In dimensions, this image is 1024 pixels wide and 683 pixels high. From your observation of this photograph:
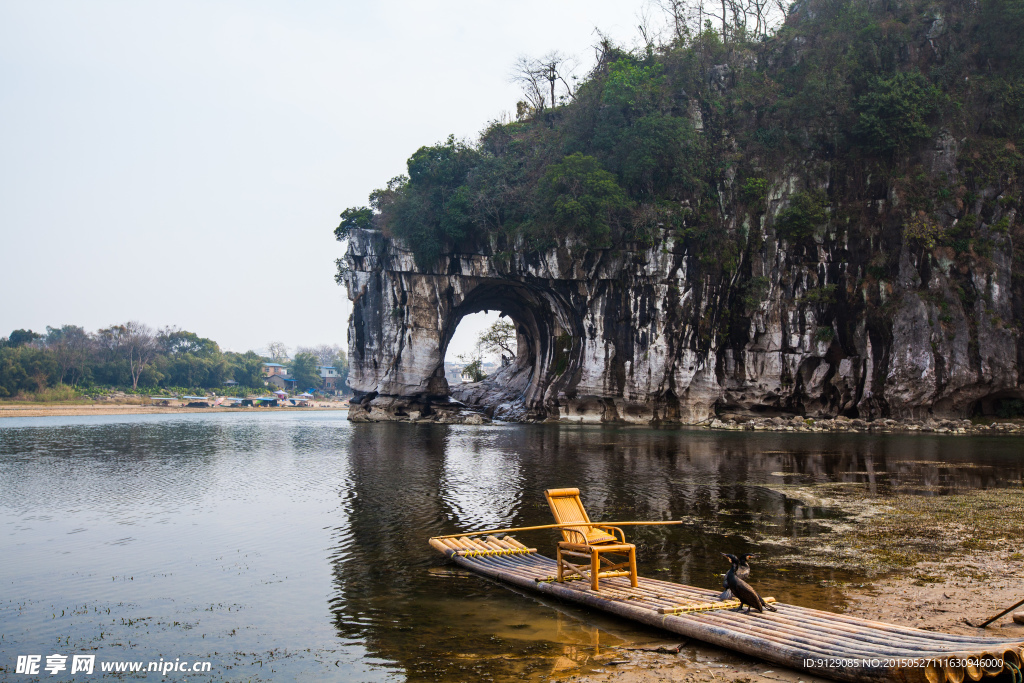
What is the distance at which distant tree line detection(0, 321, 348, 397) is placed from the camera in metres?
61.8

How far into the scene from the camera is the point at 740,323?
37.0 metres

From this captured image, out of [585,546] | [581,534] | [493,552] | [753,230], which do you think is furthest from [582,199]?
[585,546]

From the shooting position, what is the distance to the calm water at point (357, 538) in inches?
267

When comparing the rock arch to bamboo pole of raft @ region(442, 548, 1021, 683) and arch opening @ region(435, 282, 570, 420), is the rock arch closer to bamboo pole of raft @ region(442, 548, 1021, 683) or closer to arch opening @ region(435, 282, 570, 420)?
arch opening @ region(435, 282, 570, 420)

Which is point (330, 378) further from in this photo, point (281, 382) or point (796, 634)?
point (796, 634)

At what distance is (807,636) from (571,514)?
3.94 meters

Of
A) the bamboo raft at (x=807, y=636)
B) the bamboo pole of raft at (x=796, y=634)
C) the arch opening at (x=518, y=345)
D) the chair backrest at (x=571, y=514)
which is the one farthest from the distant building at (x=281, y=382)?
the bamboo pole of raft at (x=796, y=634)

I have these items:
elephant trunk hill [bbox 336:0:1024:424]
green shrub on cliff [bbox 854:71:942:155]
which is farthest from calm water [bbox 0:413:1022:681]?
green shrub on cliff [bbox 854:71:942:155]

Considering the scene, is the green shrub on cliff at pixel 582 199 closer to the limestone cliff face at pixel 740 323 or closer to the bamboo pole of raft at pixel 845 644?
the limestone cliff face at pixel 740 323

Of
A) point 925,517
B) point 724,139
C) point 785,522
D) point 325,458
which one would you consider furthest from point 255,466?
point 724,139

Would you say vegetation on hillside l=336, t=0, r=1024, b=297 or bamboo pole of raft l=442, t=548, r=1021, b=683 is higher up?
vegetation on hillside l=336, t=0, r=1024, b=297

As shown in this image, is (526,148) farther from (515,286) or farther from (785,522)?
(785,522)

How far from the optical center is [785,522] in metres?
12.0

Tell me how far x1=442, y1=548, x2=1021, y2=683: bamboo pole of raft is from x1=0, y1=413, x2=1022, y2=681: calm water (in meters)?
0.32
